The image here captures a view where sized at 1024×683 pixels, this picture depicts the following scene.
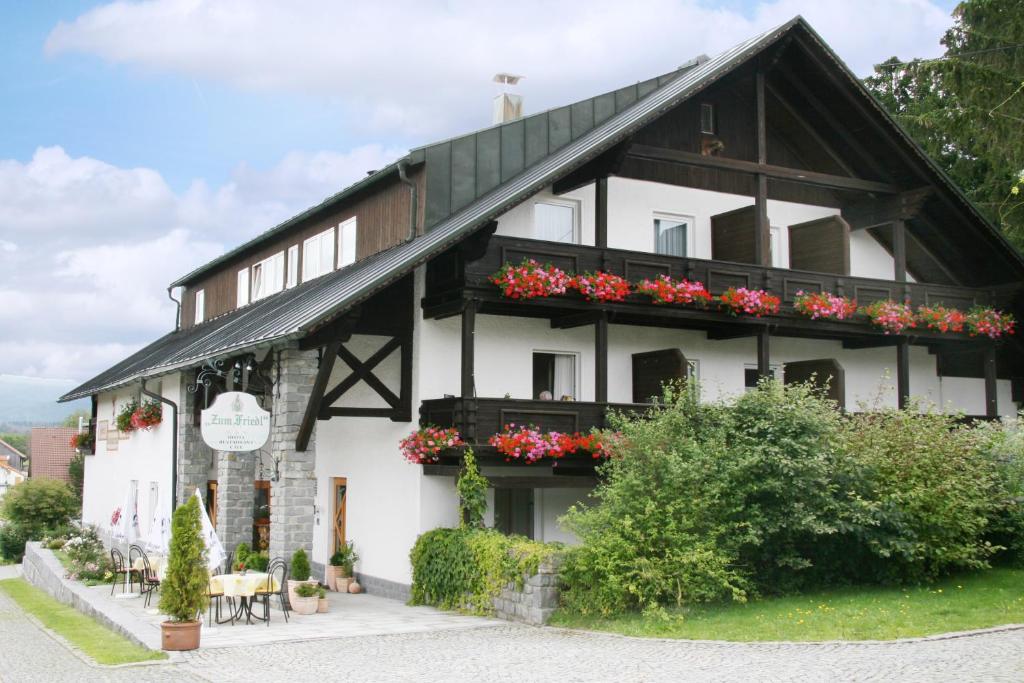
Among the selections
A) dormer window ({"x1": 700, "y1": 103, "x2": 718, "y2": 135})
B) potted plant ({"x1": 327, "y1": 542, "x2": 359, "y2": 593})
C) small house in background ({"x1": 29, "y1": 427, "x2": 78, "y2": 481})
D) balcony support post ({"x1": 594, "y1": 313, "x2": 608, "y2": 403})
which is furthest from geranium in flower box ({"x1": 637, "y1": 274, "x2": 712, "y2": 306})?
small house in background ({"x1": 29, "y1": 427, "x2": 78, "y2": 481})

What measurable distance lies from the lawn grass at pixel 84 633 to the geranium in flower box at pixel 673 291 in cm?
988

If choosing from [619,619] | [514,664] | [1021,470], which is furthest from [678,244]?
[514,664]

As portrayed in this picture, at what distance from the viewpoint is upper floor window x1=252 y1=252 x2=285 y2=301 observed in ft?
90.4

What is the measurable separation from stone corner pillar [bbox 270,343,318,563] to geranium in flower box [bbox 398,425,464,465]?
1654mm

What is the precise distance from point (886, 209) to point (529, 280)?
349 inches

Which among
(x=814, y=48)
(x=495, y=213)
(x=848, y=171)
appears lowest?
(x=495, y=213)

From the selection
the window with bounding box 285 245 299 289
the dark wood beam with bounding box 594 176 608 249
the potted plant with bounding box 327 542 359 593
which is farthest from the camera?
the window with bounding box 285 245 299 289

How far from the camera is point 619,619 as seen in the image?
14055 mm

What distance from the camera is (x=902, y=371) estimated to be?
72.5 feet

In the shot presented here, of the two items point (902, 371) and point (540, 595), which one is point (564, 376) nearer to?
point (540, 595)

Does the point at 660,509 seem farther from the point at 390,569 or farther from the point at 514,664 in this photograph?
the point at 390,569

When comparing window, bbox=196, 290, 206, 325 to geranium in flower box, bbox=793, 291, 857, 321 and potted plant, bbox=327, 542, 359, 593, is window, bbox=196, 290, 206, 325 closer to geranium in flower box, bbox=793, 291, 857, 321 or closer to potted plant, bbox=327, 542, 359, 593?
potted plant, bbox=327, 542, 359, 593

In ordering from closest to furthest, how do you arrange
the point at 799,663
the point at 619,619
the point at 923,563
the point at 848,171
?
the point at 799,663, the point at 619,619, the point at 923,563, the point at 848,171

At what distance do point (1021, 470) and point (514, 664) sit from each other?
28.0ft
